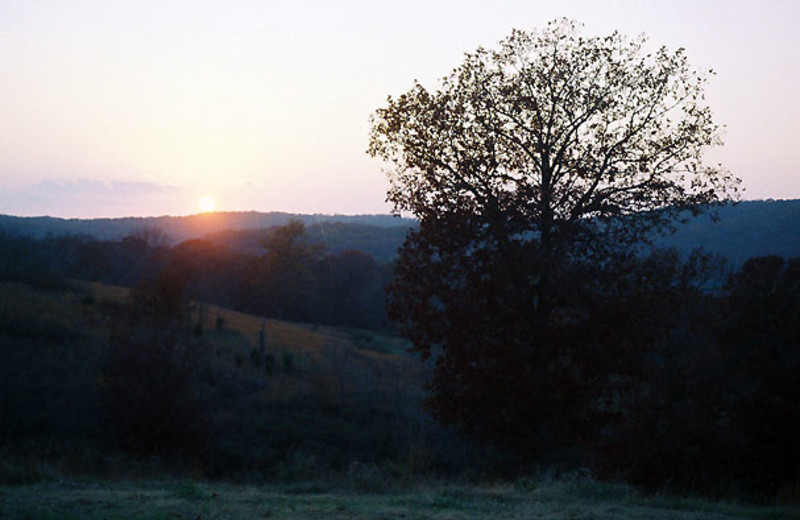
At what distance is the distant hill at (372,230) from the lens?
62.1 meters

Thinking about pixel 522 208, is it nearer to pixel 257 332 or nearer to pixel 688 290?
pixel 688 290

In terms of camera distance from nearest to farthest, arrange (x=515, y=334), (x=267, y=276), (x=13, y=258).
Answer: (x=515, y=334), (x=13, y=258), (x=267, y=276)

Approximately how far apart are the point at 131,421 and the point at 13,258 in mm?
33354

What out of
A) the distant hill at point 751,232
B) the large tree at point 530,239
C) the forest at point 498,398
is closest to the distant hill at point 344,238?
the distant hill at point 751,232

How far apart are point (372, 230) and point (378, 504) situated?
137m

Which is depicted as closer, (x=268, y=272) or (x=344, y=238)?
(x=268, y=272)

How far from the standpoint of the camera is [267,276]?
65.3 m

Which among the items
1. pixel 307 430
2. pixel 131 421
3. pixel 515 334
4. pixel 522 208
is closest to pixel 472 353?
pixel 515 334

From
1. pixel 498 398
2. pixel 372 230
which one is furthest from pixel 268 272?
pixel 372 230

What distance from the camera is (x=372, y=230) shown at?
146m

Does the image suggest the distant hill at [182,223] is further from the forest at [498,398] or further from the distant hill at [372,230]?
the forest at [498,398]

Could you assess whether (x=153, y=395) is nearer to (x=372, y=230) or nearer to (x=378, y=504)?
(x=378, y=504)

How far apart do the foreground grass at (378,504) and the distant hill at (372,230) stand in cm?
616

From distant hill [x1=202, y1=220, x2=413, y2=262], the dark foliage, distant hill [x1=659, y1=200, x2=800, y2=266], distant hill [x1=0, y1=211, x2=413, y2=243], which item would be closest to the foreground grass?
the dark foliage
